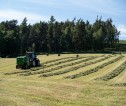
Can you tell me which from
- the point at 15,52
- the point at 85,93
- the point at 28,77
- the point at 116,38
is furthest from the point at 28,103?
the point at 116,38

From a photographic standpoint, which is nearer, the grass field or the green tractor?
the grass field

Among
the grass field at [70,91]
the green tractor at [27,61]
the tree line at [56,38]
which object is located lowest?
the grass field at [70,91]

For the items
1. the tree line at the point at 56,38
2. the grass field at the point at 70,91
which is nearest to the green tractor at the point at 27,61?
the grass field at the point at 70,91

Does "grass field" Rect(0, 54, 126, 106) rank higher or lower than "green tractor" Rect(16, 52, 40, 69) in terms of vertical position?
lower

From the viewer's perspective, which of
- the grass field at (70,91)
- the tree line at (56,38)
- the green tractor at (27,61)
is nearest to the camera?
the grass field at (70,91)

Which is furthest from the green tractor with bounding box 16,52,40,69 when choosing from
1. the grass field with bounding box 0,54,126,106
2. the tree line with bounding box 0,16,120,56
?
the tree line with bounding box 0,16,120,56

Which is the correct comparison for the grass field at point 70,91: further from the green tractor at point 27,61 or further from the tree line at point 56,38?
the tree line at point 56,38

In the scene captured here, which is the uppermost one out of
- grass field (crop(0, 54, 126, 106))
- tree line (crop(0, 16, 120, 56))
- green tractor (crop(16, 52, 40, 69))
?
tree line (crop(0, 16, 120, 56))

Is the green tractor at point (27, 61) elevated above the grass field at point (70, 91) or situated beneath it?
elevated above

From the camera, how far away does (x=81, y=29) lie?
130625 mm

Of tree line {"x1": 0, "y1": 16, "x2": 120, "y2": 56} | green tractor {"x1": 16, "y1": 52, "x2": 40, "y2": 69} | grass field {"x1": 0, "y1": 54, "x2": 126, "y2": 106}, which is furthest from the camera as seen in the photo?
tree line {"x1": 0, "y1": 16, "x2": 120, "y2": 56}

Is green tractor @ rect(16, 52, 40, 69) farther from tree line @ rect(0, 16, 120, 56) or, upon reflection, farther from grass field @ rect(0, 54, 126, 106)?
tree line @ rect(0, 16, 120, 56)

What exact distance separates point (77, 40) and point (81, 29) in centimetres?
488

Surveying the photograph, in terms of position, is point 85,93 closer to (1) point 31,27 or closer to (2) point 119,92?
(2) point 119,92
